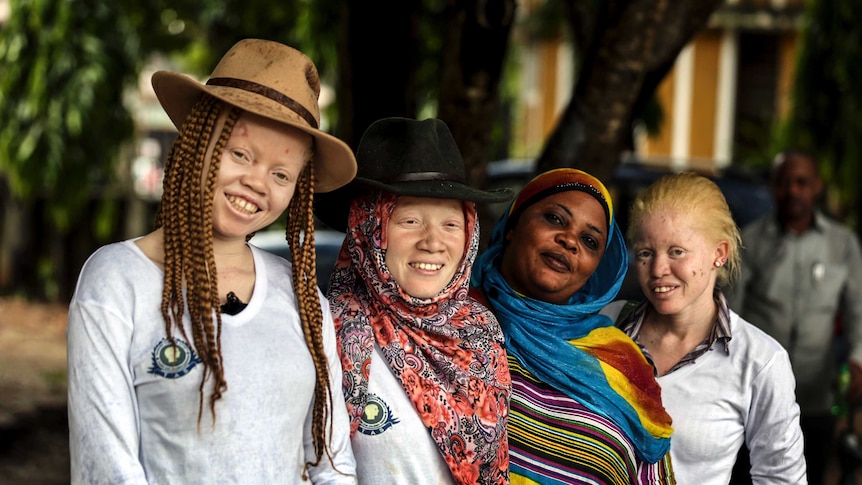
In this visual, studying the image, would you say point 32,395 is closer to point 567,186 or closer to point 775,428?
point 567,186

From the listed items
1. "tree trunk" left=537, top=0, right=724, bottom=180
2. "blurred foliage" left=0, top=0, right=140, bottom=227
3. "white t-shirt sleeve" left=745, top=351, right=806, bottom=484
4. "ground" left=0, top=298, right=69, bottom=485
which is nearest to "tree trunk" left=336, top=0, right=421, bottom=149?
"tree trunk" left=537, top=0, right=724, bottom=180

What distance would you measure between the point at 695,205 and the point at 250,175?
1.31m

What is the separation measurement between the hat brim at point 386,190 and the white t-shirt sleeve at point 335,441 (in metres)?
0.40

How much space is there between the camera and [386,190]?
8.50 ft

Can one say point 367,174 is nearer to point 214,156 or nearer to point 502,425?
point 214,156

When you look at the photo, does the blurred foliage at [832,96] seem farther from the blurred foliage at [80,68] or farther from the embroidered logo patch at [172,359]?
the embroidered logo patch at [172,359]

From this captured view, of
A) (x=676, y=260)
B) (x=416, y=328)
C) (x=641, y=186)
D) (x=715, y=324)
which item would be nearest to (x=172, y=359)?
(x=416, y=328)

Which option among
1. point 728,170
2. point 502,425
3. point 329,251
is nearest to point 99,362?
point 502,425

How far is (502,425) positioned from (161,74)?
1180 mm

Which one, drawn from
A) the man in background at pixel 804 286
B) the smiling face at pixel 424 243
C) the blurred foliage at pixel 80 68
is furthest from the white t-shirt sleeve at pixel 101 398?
the blurred foliage at pixel 80 68

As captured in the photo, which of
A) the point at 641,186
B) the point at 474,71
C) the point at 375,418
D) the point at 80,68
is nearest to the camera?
the point at 375,418

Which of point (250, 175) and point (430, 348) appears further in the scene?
point (430, 348)

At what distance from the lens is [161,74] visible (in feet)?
7.41

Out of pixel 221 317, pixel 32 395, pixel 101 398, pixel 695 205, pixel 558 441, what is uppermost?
pixel 695 205
